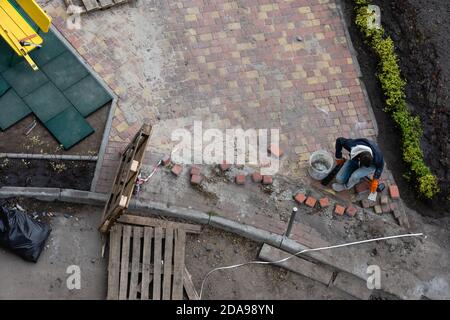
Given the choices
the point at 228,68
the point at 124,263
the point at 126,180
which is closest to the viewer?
the point at 126,180

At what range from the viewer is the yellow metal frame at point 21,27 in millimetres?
8672

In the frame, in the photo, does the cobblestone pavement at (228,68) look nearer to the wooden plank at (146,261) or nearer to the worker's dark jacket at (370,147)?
the worker's dark jacket at (370,147)

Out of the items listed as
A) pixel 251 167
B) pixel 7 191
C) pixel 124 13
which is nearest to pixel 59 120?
pixel 7 191

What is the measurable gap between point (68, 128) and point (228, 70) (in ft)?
8.84

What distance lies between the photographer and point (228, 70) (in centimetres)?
966

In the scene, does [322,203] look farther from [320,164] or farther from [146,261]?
[146,261]

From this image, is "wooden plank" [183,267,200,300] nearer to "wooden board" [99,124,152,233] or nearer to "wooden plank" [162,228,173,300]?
"wooden plank" [162,228,173,300]

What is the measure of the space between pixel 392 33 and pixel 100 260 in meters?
6.12

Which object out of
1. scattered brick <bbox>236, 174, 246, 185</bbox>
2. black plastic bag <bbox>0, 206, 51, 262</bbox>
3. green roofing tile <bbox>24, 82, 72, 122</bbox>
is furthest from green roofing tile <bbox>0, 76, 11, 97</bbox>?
scattered brick <bbox>236, 174, 246, 185</bbox>

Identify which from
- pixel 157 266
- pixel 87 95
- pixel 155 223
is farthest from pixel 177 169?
pixel 87 95

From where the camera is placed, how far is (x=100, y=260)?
8281 mm

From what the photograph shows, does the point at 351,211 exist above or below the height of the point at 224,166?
below

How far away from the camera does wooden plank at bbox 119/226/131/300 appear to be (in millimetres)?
8018

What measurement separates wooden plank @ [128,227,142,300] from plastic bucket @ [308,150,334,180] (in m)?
2.70
